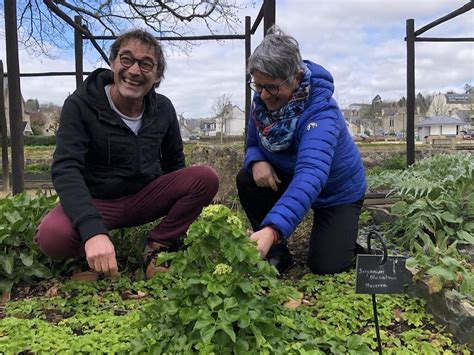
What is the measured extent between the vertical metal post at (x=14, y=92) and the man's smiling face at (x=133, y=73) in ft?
4.75

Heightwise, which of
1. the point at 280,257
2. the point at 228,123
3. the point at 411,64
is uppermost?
the point at 228,123

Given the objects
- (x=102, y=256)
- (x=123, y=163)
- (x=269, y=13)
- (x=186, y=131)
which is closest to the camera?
(x=102, y=256)

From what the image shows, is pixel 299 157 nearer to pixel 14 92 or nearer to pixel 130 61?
pixel 130 61

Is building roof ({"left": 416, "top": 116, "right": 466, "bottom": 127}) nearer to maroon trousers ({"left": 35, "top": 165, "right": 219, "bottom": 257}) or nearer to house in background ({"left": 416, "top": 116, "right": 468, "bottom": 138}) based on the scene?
house in background ({"left": 416, "top": 116, "right": 468, "bottom": 138})

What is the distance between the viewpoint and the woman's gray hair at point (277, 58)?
7.38ft

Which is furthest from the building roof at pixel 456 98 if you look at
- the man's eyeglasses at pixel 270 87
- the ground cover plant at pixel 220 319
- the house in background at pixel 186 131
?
the ground cover plant at pixel 220 319

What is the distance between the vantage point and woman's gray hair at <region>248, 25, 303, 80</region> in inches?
88.5

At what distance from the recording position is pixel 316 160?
6.91 ft

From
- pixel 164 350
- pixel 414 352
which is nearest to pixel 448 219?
pixel 414 352

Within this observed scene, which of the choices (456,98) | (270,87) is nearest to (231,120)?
(270,87)

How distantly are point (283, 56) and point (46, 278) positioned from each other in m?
1.63

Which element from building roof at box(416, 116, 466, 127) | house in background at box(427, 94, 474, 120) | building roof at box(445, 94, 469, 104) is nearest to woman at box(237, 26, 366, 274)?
building roof at box(416, 116, 466, 127)

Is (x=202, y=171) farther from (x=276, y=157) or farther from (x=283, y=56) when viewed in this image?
(x=283, y=56)

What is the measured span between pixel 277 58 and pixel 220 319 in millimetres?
1249
